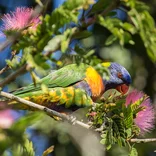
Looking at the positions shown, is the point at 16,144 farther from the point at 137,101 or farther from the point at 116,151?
the point at 116,151

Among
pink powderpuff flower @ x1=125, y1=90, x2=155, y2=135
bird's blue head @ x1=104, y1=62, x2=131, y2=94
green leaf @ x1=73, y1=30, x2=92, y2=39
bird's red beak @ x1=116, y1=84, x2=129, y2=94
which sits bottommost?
bird's red beak @ x1=116, y1=84, x2=129, y2=94

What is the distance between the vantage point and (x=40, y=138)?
107 inches

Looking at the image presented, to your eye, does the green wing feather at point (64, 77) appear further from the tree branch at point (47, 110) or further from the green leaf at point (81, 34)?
the green leaf at point (81, 34)

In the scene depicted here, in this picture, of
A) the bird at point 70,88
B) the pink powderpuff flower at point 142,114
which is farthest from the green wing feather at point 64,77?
the pink powderpuff flower at point 142,114

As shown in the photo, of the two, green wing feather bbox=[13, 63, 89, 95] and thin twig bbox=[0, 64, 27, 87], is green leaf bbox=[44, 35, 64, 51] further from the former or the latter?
green wing feather bbox=[13, 63, 89, 95]

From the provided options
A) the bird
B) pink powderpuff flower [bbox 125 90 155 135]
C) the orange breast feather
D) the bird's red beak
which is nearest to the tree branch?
pink powderpuff flower [bbox 125 90 155 135]

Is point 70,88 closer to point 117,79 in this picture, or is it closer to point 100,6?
point 117,79

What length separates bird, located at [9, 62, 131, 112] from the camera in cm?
141

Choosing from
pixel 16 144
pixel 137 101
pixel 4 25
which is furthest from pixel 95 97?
pixel 16 144

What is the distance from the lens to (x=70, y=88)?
1541mm

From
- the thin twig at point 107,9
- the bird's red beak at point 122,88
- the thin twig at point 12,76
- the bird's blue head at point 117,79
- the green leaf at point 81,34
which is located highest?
the thin twig at point 107,9

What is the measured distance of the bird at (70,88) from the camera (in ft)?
4.63

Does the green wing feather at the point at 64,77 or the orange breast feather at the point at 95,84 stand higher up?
the green wing feather at the point at 64,77

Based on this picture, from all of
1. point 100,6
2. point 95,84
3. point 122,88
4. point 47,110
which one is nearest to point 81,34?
point 100,6
